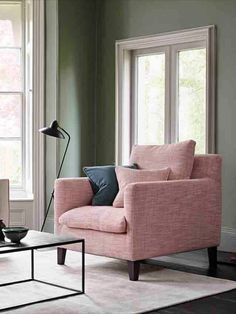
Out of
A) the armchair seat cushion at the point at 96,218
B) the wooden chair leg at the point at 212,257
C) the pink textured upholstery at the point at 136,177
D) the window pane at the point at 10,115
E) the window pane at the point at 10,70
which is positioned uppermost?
the window pane at the point at 10,70

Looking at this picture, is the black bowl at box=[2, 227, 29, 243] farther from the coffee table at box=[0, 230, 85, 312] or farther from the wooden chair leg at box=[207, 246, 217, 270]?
the wooden chair leg at box=[207, 246, 217, 270]

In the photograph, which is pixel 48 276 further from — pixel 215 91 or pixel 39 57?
pixel 39 57

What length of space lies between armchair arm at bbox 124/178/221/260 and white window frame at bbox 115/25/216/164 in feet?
3.09

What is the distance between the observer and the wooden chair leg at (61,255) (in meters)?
4.90

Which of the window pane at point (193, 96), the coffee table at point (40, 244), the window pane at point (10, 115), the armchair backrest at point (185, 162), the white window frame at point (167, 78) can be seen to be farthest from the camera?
the window pane at point (10, 115)

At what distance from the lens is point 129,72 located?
659 cm

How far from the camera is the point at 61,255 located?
491 cm

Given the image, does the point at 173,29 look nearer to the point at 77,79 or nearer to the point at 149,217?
the point at 77,79

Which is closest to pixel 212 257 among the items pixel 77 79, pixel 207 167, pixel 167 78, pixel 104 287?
pixel 207 167

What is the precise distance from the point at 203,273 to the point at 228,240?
3.35 ft

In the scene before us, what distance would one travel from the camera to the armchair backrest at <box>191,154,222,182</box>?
4.93 m

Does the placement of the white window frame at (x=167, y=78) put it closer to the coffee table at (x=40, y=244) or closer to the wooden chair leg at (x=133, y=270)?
the wooden chair leg at (x=133, y=270)

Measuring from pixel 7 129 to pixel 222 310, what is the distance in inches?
144

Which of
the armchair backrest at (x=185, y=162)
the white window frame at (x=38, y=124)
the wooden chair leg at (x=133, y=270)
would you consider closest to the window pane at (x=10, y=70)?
the white window frame at (x=38, y=124)
